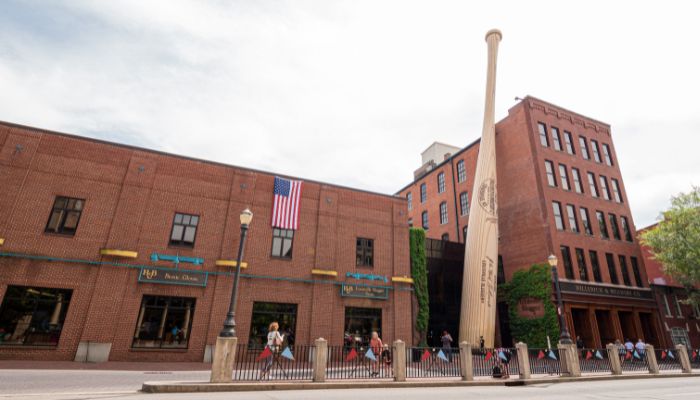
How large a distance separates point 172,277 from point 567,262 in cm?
2777

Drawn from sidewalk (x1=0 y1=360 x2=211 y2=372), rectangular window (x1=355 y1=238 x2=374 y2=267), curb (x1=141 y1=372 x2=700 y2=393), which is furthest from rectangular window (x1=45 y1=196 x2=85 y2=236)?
rectangular window (x1=355 y1=238 x2=374 y2=267)

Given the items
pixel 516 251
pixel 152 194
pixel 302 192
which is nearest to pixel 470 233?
pixel 516 251

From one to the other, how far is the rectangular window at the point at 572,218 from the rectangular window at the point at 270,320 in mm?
23531

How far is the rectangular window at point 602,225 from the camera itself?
100 ft

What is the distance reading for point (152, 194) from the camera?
18.9 m

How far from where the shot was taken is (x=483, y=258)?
24594 mm

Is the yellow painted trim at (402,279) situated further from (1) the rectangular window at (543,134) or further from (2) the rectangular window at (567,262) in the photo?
(1) the rectangular window at (543,134)

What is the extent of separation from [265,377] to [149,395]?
407 cm

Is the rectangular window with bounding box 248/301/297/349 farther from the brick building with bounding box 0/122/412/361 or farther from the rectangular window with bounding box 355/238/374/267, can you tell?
the rectangular window with bounding box 355/238/374/267

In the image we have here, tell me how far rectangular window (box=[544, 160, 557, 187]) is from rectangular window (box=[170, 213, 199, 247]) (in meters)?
27.3

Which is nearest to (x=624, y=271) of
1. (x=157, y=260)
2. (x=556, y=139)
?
(x=556, y=139)

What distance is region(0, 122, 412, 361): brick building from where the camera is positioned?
15.9 meters

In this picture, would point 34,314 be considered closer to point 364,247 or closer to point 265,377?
point 265,377

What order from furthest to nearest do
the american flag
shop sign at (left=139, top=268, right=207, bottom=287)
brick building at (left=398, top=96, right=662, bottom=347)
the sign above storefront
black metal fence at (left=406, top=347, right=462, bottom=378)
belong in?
brick building at (left=398, top=96, right=662, bottom=347)
the sign above storefront
the american flag
shop sign at (left=139, top=268, right=207, bottom=287)
black metal fence at (left=406, top=347, right=462, bottom=378)
